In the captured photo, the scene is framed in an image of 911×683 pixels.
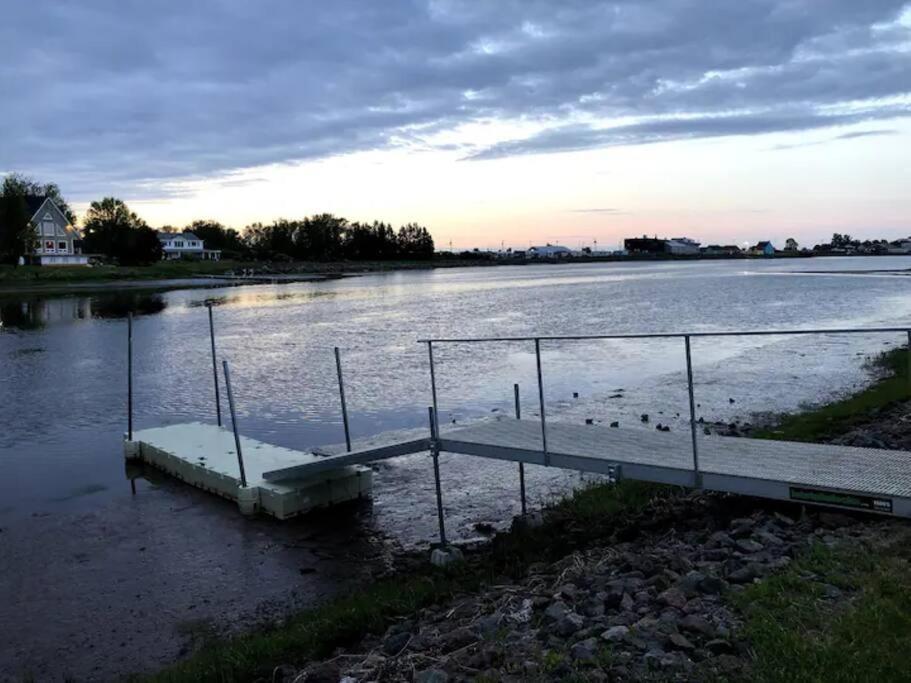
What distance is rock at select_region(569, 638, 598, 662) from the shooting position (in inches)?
189

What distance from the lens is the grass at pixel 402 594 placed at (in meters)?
6.46

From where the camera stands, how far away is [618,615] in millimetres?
5527

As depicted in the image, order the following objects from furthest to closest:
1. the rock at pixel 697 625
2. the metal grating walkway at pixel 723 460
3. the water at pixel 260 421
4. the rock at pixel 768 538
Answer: the water at pixel 260 421 < the metal grating walkway at pixel 723 460 < the rock at pixel 768 538 < the rock at pixel 697 625

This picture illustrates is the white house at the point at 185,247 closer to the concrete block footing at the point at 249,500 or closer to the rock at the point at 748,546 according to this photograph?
the concrete block footing at the point at 249,500

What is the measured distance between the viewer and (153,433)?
592 inches

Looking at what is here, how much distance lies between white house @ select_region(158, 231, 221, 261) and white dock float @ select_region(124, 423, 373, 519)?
154 m

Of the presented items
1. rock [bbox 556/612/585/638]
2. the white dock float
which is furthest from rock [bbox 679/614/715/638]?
the white dock float

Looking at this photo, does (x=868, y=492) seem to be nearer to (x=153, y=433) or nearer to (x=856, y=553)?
(x=856, y=553)

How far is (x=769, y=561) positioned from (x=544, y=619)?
184 centimetres

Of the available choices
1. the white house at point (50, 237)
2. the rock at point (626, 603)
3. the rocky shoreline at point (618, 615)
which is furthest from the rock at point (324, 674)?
the white house at point (50, 237)

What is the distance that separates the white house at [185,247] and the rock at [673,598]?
540 feet

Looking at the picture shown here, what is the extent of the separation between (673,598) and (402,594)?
2882mm

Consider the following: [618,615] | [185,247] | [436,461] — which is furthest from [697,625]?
[185,247]

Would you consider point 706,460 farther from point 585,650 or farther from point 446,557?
Result: point 585,650
